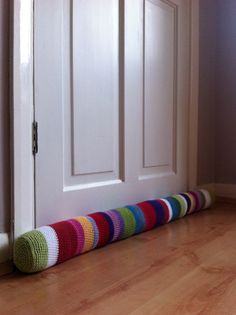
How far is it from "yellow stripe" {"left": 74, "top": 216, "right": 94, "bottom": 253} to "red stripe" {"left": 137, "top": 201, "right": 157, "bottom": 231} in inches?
10.9

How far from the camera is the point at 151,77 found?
1.53 metres

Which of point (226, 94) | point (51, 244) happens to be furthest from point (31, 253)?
point (226, 94)

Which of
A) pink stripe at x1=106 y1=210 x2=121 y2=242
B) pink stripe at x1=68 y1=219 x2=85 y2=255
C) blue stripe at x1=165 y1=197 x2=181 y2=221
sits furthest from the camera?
blue stripe at x1=165 y1=197 x2=181 y2=221

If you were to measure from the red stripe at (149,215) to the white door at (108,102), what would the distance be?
96 millimetres

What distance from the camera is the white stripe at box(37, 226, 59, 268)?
0.92 m

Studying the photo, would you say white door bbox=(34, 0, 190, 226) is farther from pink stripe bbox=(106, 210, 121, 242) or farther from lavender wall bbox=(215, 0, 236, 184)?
lavender wall bbox=(215, 0, 236, 184)

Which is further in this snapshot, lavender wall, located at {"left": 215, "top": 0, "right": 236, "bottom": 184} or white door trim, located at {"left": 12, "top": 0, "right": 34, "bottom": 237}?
lavender wall, located at {"left": 215, "top": 0, "right": 236, "bottom": 184}

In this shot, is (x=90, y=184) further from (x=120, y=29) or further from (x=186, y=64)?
(x=186, y=64)

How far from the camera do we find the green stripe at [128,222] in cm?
118

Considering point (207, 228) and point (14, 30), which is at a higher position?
point (14, 30)

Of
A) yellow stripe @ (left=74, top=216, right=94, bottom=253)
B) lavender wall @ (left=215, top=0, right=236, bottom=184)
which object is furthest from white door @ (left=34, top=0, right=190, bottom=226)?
lavender wall @ (left=215, top=0, right=236, bottom=184)

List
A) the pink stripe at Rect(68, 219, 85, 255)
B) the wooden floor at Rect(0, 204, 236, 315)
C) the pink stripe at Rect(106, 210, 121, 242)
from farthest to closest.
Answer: the pink stripe at Rect(106, 210, 121, 242) → the pink stripe at Rect(68, 219, 85, 255) → the wooden floor at Rect(0, 204, 236, 315)

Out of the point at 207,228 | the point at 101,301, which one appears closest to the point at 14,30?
the point at 101,301

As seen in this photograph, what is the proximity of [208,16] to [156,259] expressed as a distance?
1.35 metres
